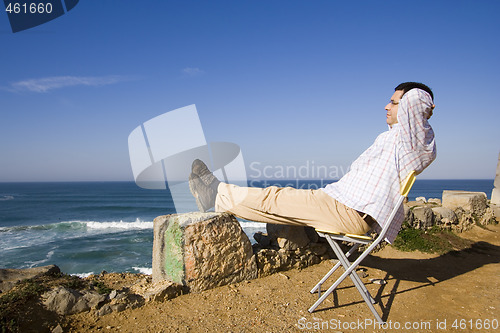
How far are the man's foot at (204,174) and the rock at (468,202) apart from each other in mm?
6433

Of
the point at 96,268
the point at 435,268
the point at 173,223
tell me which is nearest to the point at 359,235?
the point at 173,223

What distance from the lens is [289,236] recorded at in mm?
3906

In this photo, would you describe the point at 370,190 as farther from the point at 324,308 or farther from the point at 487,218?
the point at 487,218

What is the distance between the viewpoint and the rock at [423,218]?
18.4ft

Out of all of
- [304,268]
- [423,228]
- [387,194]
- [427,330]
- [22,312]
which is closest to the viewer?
[22,312]

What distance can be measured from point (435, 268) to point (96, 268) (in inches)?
387

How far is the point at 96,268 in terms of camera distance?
966 centimetres

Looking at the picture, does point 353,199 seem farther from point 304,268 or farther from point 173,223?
point 173,223

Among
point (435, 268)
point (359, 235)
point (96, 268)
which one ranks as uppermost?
point (359, 235)

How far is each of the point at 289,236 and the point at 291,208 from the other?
0.96 meters

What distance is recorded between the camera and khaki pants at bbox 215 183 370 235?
9.34 feet

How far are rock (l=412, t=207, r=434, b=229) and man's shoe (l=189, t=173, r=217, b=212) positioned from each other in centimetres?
431

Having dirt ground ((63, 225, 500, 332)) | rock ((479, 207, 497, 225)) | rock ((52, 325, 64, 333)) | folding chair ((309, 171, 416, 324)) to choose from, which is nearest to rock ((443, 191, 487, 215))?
rock ((479, 207, 497, 225))

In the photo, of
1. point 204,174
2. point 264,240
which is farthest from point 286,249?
point 204,174
